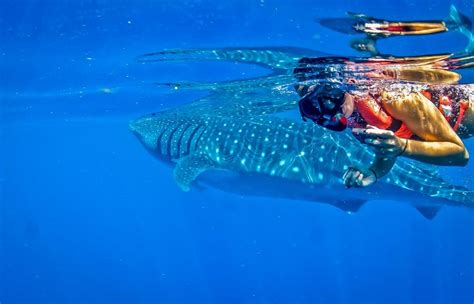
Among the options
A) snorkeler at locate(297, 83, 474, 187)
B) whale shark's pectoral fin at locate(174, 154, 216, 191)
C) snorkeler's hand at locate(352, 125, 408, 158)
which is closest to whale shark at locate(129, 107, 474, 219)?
whale shark's pectoral fin at locate(174, 154, 216, 191)

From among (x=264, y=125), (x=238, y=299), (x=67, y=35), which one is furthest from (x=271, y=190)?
(x=238, y=299)

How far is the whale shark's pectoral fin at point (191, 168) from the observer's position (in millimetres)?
12484

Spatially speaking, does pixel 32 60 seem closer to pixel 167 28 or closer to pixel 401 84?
pixel 167 28

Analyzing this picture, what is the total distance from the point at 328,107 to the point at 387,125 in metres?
1.13

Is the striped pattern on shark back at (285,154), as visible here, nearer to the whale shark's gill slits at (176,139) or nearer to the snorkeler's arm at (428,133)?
the whale shark's gill slits at (176,139)

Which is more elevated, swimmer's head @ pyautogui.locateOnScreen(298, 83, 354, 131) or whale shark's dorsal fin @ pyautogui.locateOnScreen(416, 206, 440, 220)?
swimmer's head @ pyautogui.locateOnScreen(298, 83, 354, 131)

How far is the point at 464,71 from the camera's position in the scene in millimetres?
10977

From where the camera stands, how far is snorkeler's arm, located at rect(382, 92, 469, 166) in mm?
5238

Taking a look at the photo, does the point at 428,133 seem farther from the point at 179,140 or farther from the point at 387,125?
the point at 179,140

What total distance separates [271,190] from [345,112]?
743cm

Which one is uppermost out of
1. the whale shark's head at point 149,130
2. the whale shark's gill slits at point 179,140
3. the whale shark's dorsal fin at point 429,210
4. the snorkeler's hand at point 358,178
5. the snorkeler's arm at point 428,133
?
the snorkeler's arm at point 428,133

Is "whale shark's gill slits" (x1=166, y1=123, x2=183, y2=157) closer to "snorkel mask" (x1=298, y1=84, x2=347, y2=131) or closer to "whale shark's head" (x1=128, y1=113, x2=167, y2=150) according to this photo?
"whale shark's head" (x1=128, y1=113, x2=167, y2=150)

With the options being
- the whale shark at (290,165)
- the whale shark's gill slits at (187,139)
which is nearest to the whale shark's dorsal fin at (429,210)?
the whale shark at (290,165)

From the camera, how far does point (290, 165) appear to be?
11.8 metres
